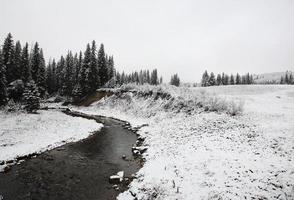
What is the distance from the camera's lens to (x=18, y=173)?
11023 mm

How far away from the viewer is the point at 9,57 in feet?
154

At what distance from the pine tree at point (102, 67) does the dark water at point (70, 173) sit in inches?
1579

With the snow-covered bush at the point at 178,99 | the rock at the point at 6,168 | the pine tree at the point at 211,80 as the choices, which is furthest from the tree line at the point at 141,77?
the rock at the point at 6,168

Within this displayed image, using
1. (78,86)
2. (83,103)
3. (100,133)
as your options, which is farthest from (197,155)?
(78,86)

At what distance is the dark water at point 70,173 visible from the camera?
9328 millimetres

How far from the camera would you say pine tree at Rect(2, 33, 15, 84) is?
46.0m

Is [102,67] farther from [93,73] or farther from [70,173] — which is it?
[70,173]

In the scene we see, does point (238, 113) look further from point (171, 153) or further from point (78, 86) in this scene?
point (78, 86)

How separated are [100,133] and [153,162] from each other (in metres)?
10.9

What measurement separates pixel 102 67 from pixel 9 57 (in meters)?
21.8

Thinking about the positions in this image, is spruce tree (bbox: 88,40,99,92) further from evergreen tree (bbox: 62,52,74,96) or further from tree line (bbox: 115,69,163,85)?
tree line (bbox: 115,69,163,85)

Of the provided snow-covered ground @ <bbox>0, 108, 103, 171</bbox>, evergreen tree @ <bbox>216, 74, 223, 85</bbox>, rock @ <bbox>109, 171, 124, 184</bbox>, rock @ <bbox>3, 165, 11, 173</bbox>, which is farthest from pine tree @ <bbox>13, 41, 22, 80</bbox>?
evergreen tree @ <bbox>216, 74, 223, 85</bbox>

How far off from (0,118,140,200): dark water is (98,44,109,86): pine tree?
1579 inches

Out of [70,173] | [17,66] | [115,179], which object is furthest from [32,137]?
[17,66]
